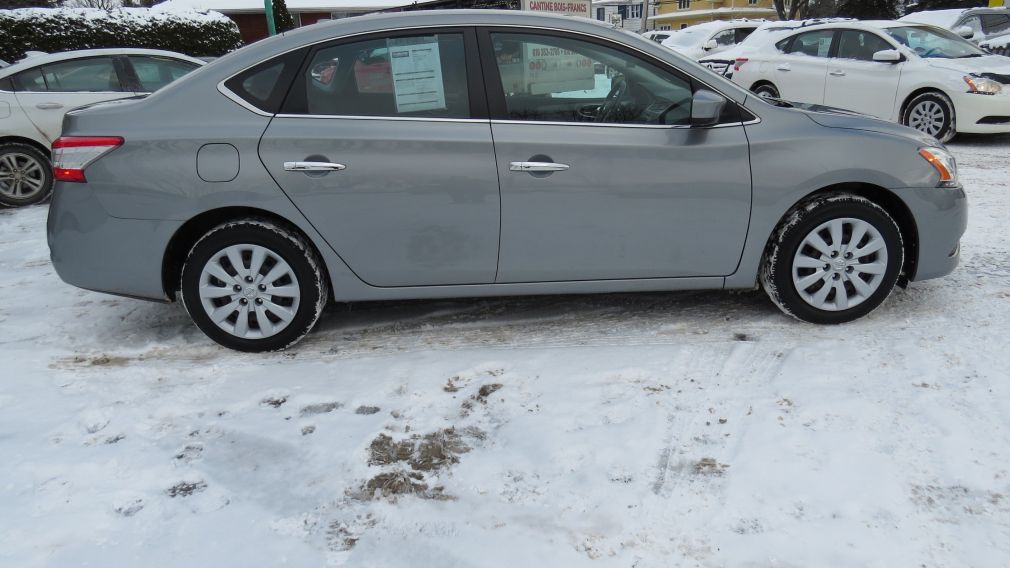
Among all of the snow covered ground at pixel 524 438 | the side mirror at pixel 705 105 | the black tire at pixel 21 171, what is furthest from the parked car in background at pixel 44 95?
the side mirror at pixel 705 105

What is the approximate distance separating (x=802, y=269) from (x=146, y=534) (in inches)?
127

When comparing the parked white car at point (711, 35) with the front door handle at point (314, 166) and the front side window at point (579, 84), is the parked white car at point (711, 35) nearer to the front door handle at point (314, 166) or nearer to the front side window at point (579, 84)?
the front side window at point (579, 84)

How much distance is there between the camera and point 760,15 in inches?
2564

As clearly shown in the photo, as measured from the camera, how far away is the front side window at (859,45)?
9672 millimetres

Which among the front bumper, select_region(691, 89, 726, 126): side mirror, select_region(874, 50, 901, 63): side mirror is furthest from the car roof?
the front bumper

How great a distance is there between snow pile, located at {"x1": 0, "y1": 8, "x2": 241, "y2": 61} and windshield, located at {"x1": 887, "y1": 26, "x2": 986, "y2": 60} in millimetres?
14087

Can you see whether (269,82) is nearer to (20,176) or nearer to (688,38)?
(20,176)

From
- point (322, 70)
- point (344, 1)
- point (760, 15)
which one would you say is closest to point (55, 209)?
point (322, 70)

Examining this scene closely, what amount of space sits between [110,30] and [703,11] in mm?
61404

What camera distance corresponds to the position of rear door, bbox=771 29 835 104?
10125 millimetres

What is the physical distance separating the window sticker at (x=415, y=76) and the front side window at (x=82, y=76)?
577 cm

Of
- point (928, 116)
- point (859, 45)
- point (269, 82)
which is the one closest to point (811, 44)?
point (859, 45)

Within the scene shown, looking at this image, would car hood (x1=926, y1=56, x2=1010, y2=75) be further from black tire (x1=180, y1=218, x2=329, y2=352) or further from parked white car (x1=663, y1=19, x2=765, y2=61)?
parked white car (x1=663, y1=19, x2=765, y2=61)

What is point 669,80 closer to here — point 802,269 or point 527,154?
point 527,154
